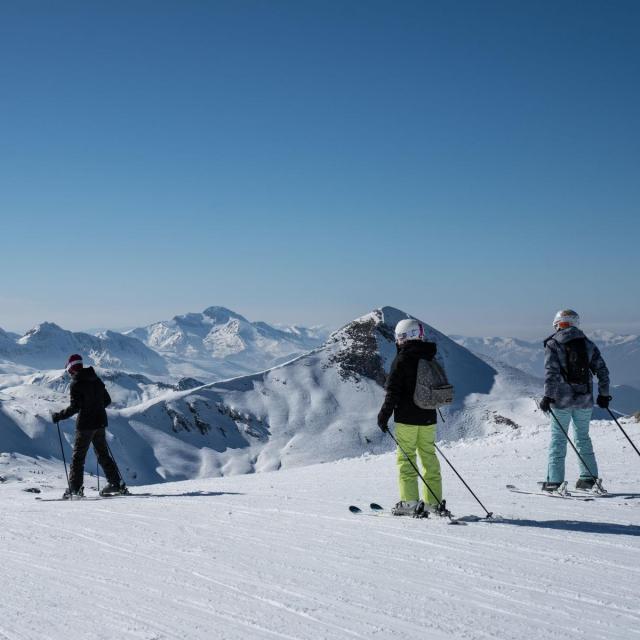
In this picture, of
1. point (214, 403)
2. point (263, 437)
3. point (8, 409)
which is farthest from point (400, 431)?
point (214, 403)

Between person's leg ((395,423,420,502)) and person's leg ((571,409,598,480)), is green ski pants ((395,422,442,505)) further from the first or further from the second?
person's leg ((571,409,598,480))

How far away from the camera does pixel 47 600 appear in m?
4.59

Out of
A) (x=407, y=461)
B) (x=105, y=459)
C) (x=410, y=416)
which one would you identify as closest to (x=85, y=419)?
(x=105, y=459)

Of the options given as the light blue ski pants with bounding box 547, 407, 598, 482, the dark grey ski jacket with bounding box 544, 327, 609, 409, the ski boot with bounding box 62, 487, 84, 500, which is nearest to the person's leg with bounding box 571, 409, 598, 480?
the light blue ski pants with bounding box 547, 407, 598, 482

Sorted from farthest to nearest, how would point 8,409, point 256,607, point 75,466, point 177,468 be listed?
point 177,468 < point 8,409 < point 75,466 < point 256,607

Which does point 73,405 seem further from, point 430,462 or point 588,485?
point 588,485

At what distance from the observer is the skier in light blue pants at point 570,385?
9359mm

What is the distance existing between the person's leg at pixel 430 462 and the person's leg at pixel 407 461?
87 mm

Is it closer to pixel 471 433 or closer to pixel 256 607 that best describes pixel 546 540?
pixel 256 607

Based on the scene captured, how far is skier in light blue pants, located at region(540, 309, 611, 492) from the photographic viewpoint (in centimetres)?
936

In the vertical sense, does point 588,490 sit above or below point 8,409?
above

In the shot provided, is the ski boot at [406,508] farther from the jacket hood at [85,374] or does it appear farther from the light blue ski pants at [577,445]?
the jacket hood at [85,374]

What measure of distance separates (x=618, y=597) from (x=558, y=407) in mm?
5410

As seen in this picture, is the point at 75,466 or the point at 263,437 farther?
the point at 263,437
